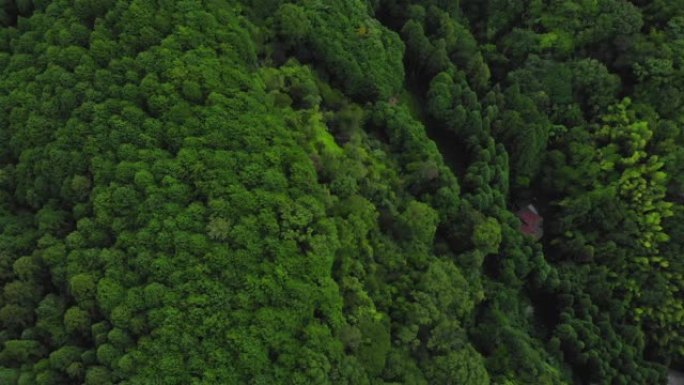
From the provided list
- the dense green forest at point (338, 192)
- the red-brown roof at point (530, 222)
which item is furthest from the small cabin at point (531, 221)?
the dense green forest at point (338, 192)

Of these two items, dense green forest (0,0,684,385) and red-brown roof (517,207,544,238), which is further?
red-brown roof (517,207,544,238)

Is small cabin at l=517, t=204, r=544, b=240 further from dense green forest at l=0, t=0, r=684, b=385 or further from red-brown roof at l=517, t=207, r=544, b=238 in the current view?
dense green forest at l=0, t=0, r=684, b=385

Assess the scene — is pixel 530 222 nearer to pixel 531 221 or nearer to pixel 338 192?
pixel 531 221

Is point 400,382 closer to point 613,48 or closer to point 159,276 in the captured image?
point 159,276

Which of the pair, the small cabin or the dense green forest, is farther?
the small cabin

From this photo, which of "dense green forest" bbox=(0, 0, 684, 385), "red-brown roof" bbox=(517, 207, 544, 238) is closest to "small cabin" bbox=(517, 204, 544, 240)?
"red-brown roof" bbox=(517, 207, 544, 238)
